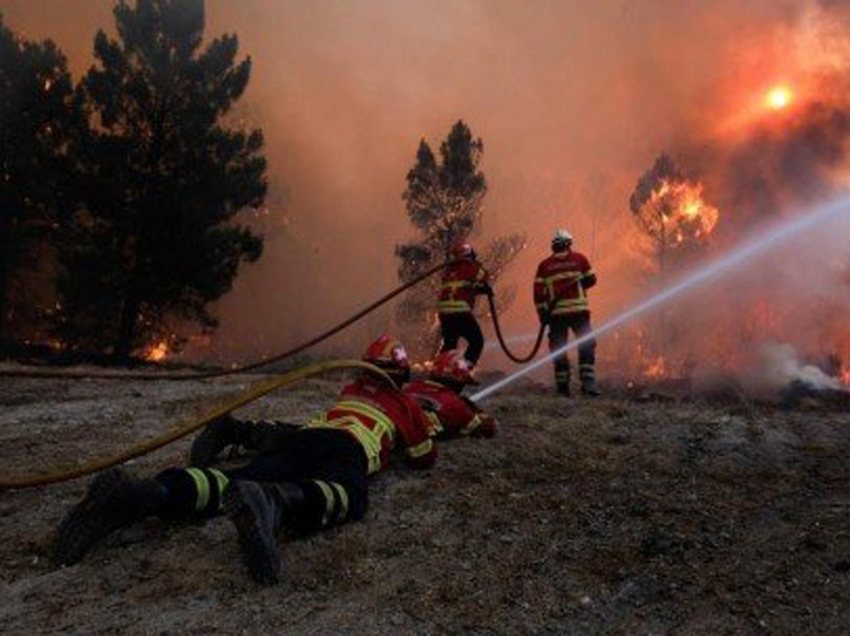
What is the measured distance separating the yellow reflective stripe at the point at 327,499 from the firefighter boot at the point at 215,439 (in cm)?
137

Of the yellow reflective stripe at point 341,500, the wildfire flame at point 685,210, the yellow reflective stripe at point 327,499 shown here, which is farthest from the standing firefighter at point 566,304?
the wildfire flame at point 685,210

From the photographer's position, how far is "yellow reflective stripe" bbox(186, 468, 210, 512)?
14.1 feet

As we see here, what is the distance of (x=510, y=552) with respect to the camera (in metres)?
4.20

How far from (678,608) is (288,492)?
1.95 metres

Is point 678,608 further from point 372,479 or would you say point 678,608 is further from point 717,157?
point 717,157

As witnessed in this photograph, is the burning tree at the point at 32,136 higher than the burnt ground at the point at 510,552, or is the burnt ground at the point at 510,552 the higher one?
the burning tree at the point at 32,136

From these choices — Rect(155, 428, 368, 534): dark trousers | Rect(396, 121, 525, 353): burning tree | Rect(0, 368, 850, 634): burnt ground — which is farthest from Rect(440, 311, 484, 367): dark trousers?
Rect(396, 121, 525, 353): burning tree

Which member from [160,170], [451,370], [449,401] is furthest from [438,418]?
[160,170]

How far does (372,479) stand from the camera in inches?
218

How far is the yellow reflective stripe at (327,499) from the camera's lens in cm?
430

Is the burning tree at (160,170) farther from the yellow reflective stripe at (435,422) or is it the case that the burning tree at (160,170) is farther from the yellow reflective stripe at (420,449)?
the yellow reflective stripe at (420,449)

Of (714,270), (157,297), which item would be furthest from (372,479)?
(714,270)

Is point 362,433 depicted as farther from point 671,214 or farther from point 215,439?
point 671,214

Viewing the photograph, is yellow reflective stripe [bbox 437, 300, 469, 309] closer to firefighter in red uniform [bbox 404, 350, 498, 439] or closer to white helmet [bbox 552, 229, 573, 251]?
white helmet [bbox 552, 229, 573, 251]
